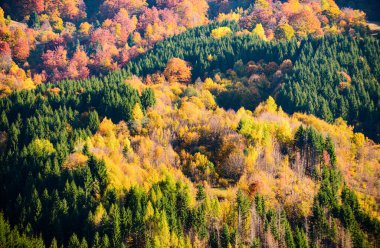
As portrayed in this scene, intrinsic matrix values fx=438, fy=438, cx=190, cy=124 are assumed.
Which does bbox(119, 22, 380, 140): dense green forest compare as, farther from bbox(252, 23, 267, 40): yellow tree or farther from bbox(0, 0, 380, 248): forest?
bbox(252, 23, 267, 40): yellow tree

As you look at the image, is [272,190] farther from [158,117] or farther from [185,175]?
[158,117]

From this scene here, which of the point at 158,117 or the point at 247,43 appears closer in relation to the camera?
the point at 158,117

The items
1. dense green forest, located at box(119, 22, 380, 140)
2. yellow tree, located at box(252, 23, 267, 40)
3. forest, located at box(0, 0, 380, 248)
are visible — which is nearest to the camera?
forest, located at box(0, 0, 380, 248)

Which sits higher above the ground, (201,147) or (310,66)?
(310,66)

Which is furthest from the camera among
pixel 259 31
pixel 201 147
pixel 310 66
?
pixel 259 31

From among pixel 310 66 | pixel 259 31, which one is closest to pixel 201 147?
pixel 310 66

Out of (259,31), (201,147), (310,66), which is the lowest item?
(201,147)

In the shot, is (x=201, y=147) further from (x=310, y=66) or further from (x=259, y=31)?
(x=259, y=31)

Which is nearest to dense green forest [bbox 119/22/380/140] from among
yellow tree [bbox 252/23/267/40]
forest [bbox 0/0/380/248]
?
forest [bbox 0/0/380/248]

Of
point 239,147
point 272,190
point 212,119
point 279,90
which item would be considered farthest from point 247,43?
point 272,190
